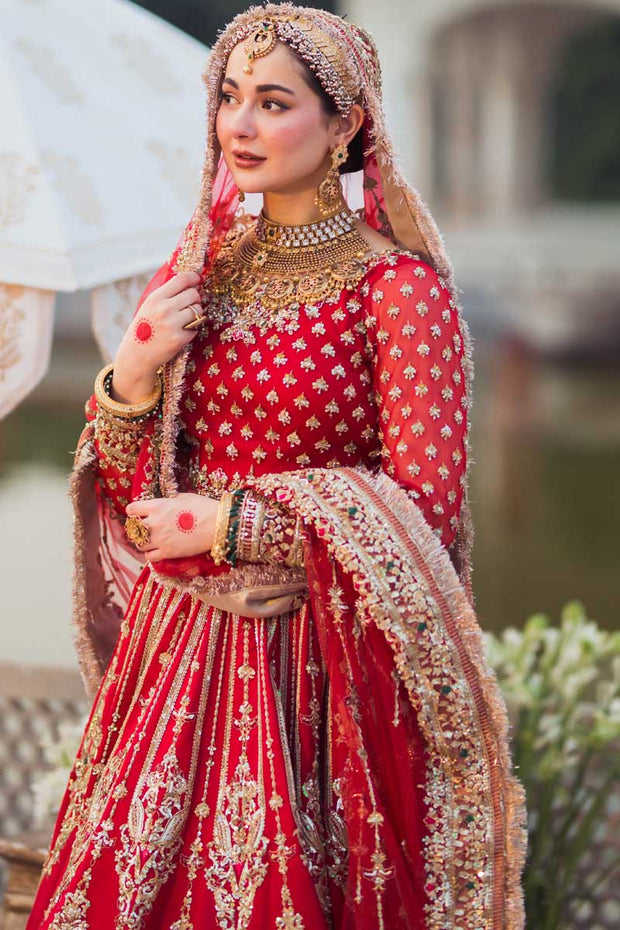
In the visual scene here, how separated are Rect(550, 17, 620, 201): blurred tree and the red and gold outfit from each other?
9851 mm

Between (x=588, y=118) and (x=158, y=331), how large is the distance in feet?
33.7

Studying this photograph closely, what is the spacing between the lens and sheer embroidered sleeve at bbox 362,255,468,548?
116 centimetres

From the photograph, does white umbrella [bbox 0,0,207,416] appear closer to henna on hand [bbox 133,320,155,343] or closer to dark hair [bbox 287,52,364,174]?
henna on hand [bbox 133,320,155,343]

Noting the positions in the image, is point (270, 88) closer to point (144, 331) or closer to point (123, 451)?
point (144, 331)

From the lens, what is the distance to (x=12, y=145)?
5.10 feet

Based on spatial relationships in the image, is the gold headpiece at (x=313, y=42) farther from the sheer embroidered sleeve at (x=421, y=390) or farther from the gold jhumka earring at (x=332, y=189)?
the sheer embroidered sleeve at (x=421, y=390)

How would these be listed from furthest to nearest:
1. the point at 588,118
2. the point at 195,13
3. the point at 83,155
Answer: the point at 588,118
the point at 195,13
the point at 83,155

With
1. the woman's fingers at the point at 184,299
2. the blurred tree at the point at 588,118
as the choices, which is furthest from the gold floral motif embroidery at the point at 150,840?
the blurred tree at the point at 588,118

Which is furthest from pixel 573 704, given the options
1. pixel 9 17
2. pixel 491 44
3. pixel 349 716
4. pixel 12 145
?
pixel 491 44

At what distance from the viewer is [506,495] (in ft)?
21.6

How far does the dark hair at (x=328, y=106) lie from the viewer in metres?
1.18

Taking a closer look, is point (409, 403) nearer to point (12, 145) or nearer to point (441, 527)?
point (441, 527)

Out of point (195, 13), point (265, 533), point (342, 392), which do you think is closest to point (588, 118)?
point (195, 13)

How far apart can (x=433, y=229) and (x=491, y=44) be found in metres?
9.68
